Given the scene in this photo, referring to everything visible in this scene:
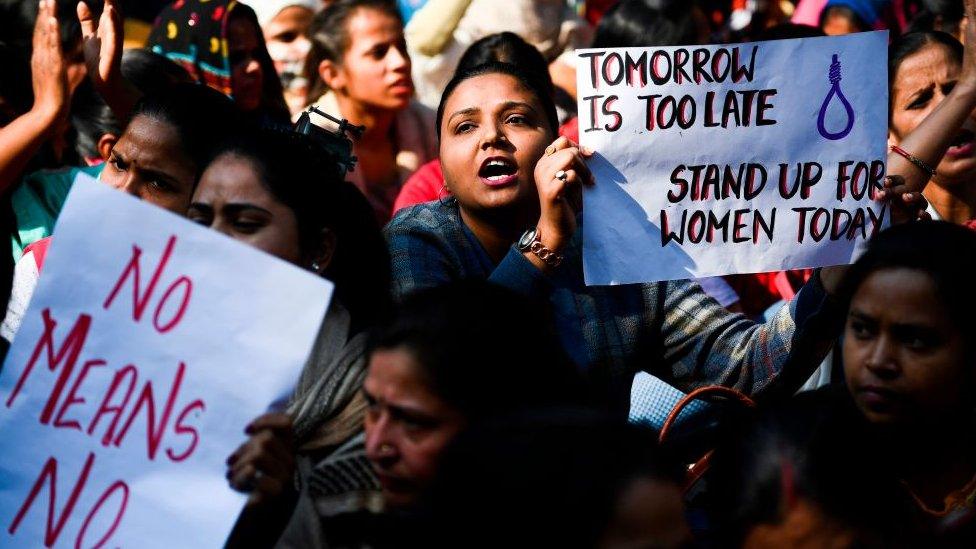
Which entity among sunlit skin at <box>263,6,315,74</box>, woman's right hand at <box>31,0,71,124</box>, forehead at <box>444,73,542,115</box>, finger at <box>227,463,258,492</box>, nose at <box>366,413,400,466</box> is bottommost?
finger at <box>227,463,258,492</box>

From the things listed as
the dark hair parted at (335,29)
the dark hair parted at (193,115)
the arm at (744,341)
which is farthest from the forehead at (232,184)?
the dark hair parted at (335,29)

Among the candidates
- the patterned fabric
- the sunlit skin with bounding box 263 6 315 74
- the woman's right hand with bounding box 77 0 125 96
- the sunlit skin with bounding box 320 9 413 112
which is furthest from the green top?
the sunlit skin with bounding box 263 6 315 74

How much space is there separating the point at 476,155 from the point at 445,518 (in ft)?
5.86

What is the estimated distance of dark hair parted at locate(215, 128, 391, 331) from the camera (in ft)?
11.1

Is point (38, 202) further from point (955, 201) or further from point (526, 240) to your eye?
point (955, 201)

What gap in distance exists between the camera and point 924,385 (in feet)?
10.1

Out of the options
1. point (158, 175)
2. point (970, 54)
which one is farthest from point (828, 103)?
point (158, 175)

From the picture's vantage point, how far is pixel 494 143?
3.83 metres

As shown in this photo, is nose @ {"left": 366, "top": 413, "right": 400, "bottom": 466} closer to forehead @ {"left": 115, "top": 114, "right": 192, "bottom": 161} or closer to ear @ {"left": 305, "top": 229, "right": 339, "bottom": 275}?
ear @ {"left": 305, "top": 229, "right": 339, "bottom": 275}

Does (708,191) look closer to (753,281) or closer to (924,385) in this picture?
(924,385)

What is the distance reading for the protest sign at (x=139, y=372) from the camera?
2.76 metres

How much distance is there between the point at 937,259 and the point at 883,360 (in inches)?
10.1

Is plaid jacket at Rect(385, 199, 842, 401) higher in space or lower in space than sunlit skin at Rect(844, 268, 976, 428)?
higher

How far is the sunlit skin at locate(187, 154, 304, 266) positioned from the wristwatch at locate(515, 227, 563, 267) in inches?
20.6
